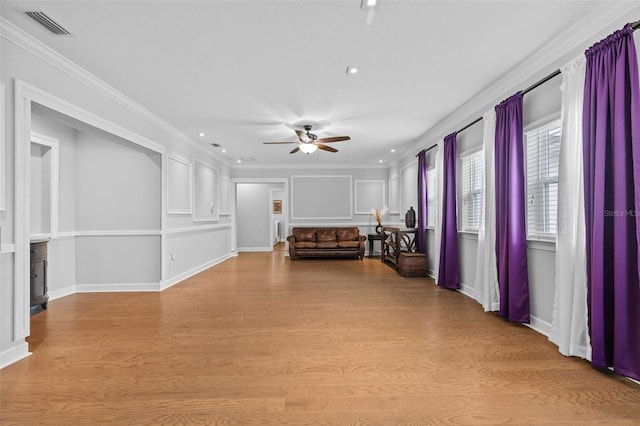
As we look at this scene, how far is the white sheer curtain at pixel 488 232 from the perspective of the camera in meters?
3.41

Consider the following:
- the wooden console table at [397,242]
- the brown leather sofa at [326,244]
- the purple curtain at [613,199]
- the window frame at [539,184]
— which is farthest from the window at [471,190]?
the brown leather sofa at [326,244]

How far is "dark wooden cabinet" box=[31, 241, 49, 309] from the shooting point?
11.5 feet

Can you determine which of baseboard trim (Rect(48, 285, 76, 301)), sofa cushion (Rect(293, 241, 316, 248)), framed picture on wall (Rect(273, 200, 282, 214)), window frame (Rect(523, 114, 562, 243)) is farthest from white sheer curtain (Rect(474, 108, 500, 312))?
framed picture on wall (Rect(273, 200, 282, 214))

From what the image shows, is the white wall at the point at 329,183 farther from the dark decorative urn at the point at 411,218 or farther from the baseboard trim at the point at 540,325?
the baseboard trim at the point at 540,325

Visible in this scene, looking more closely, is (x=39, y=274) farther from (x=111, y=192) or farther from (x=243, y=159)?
(x=243, y=159)

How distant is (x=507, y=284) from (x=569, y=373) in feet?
3.81

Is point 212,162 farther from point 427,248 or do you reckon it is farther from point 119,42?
point 427,248

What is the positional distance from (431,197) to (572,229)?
3297 mm

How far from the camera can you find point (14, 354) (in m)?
2.35

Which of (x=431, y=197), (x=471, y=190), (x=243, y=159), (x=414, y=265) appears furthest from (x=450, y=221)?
(x=243, y=159)

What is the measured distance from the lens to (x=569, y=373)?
2125mm

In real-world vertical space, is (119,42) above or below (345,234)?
above

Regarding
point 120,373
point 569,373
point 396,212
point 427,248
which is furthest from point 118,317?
point 396,212

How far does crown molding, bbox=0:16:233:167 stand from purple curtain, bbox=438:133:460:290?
450cm
